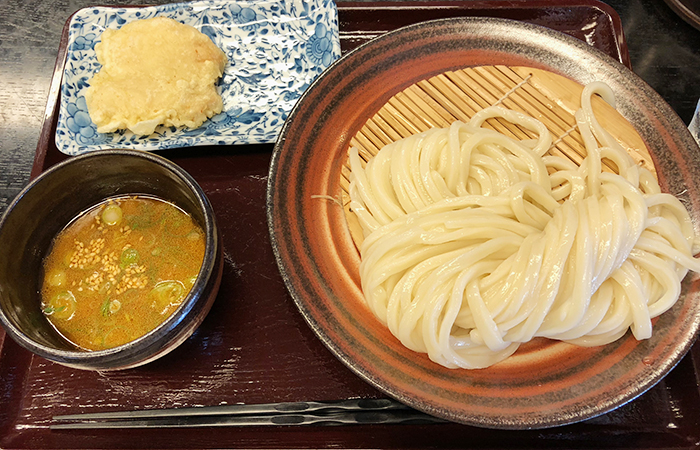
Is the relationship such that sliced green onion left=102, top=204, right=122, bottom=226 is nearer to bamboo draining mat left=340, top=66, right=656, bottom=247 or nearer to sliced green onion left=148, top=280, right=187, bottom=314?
sliced green onion left=148, top=280, right=187, bottom=314

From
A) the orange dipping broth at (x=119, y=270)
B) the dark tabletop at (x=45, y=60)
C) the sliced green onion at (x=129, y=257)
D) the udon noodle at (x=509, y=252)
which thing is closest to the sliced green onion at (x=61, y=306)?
the orange dipping broth at (x=119, y=270)

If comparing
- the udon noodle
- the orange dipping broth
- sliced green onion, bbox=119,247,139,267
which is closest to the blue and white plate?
the orange dipping broth

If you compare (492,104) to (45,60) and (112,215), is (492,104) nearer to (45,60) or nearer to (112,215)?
(112,215)

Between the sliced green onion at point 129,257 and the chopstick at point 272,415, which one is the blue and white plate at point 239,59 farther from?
the chopstick at point 272,415

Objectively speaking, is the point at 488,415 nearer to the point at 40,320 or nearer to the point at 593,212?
the point at 593,212

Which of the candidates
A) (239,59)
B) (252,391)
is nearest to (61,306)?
(252,391)

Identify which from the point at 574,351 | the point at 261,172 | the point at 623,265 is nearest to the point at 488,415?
the point at 574,351
